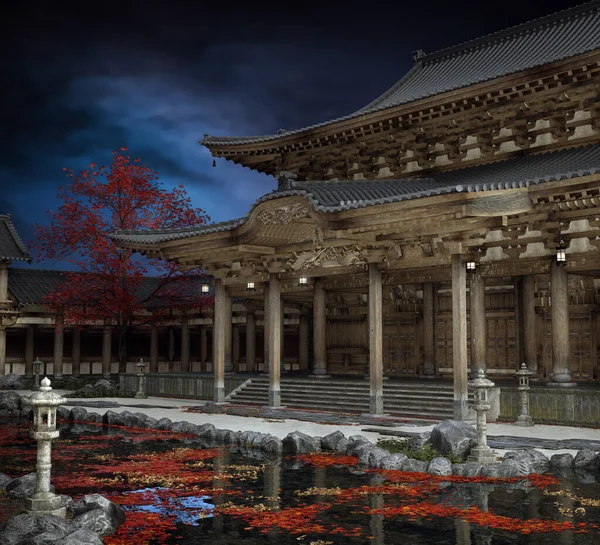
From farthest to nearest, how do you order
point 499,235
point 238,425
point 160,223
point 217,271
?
point 160,223 < point 217,271 < point 499,235 < point 238,425

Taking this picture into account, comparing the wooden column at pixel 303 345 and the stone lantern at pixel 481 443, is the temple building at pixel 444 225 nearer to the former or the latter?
the wooden column at pixel 303 345

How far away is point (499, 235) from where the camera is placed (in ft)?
59.4

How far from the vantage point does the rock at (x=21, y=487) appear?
8.91m

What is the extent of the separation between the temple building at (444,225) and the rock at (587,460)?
206 inches

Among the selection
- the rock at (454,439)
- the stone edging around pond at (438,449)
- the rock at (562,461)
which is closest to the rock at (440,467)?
the stone edging around pond at (438,449)

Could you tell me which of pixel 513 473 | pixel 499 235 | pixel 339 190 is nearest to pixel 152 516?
pixel 513 473

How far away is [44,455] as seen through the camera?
759cm

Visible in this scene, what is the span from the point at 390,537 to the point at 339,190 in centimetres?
1077

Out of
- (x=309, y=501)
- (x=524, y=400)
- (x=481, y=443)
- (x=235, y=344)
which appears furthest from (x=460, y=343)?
(x=235, y=344)

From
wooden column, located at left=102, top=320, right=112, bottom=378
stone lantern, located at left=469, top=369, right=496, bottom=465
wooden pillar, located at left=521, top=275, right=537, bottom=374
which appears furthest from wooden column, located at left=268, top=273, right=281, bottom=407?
wooden column, located at left=102, top=320, right=112, bottom=378

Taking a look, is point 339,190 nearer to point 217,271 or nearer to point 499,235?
point 499,235

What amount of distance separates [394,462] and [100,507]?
509 centimetres

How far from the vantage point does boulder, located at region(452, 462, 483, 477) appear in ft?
33.5

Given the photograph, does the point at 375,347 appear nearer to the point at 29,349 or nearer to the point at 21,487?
the point at 21,487
